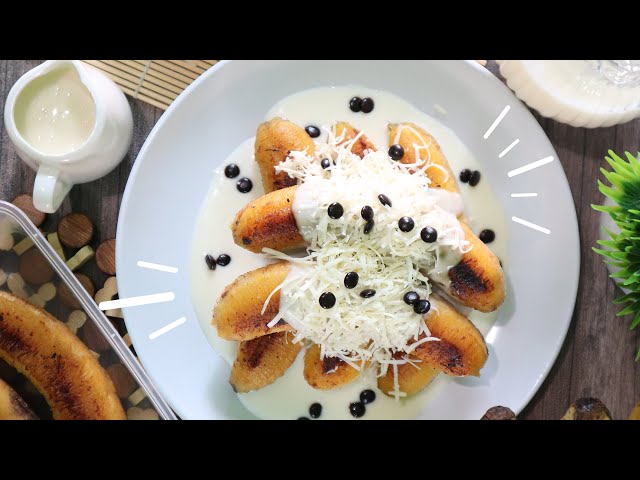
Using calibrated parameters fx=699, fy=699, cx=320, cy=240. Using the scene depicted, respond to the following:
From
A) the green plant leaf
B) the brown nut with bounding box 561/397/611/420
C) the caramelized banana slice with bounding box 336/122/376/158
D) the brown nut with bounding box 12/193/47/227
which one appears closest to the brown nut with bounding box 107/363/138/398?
the brown nut with bounding box 12/193/47/227


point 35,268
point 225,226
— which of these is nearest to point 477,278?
point 225,226

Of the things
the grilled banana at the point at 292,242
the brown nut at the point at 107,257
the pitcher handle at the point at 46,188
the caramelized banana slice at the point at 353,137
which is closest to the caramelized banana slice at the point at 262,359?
the grilled banana at the point at 292,242

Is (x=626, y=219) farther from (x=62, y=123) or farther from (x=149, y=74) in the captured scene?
(x=62, y=123)

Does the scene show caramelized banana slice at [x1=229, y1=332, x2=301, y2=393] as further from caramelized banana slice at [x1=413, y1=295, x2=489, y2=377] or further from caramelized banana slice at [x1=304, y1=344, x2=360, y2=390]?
caramelized banana slice at [x1=413, y1=295, x2=489, y2=377]

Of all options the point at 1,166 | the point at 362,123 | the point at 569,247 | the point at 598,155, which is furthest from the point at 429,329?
the point at 1,166

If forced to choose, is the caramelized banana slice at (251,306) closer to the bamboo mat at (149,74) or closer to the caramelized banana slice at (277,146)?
the caramelized banana slice at (277,146)
